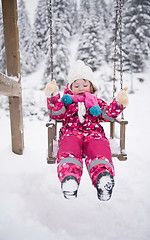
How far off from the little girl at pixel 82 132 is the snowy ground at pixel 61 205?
0.67 meters

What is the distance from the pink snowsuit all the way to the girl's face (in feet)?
0.34

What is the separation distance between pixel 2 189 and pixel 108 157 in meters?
1.40

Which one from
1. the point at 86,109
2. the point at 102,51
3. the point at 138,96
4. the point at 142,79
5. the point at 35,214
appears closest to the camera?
the point at 35,214

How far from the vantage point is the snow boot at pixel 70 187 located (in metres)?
1.43

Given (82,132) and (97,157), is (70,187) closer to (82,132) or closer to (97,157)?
(97,157)

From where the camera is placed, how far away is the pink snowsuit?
1.59 metres

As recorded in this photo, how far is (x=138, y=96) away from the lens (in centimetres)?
1091

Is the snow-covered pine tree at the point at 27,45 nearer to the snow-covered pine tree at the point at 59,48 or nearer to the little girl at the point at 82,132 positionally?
the snow-covered pine tree at the point at 59,48

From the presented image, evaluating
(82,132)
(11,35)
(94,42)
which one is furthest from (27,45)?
(82,132)

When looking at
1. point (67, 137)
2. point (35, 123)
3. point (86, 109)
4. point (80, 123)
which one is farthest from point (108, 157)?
point (35, 123)

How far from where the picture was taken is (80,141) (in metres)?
1.92

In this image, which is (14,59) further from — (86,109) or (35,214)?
(35,214)

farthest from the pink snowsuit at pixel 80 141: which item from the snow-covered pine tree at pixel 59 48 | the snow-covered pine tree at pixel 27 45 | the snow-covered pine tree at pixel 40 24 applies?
the snow-covered pine tree at pixel 40 24

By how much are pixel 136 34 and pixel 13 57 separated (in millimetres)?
13518
